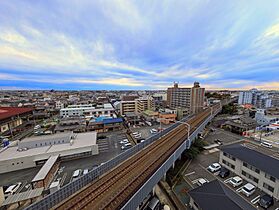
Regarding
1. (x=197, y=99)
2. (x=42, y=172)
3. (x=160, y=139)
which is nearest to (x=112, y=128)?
(x=160, y=139)

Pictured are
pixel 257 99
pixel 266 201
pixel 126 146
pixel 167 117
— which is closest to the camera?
pixel 266 201

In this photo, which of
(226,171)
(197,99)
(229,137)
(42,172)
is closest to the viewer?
(42,172)

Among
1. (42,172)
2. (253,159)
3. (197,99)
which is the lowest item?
(42,172)

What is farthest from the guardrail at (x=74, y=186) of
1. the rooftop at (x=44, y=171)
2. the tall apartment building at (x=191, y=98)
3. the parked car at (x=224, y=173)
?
the tall apartment building at (x=191, y=98)

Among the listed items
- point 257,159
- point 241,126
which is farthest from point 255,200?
point 241,126

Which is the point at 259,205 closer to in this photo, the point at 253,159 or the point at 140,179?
the point at 253,159

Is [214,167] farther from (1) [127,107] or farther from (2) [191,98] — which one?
(2) [191,98]
